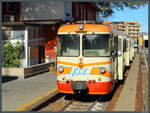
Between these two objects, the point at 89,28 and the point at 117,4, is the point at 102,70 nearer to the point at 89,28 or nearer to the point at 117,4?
the point at 89,28

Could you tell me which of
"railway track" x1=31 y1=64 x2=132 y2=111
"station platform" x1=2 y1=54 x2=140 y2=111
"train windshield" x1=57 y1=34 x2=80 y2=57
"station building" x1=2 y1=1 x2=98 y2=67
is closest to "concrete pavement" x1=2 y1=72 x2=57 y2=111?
"station platform" x1=2 y1=54 x2=140 y2=111

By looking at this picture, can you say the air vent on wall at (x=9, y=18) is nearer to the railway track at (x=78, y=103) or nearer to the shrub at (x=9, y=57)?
the shrub at (x=9, y=57)

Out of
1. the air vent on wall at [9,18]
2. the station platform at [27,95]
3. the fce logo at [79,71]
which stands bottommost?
the station platform at [27,95]

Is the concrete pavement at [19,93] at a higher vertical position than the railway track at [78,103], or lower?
higher

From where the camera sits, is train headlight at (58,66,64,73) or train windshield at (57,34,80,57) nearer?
train headlight at (58,66,64,73)

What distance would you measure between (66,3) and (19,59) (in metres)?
11.4

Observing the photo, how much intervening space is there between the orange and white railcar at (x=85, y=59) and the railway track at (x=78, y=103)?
0.52 metres

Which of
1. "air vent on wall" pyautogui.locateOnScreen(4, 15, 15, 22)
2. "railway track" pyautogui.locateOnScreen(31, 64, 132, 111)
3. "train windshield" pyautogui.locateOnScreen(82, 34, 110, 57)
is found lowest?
"railway track" pyautogui.locateOnScreen(31, 64, 132, 111)

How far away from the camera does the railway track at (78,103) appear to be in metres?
9.80

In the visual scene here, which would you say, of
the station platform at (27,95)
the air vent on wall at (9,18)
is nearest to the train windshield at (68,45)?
the station platform at (27,95)

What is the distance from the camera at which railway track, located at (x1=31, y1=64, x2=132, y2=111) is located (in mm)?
9805

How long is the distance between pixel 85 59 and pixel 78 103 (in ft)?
5.59

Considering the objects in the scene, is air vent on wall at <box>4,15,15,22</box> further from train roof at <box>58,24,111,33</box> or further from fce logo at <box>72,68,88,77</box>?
fce logo at <box>72,68,88,77</box>

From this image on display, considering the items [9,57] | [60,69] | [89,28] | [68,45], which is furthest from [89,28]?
[9,57]
